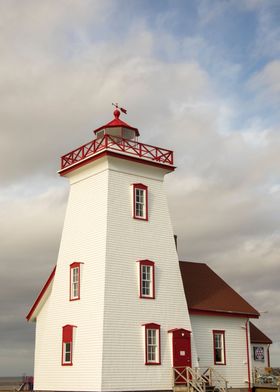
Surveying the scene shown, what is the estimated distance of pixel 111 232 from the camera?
85.6 feet

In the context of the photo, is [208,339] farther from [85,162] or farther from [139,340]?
[85,162]

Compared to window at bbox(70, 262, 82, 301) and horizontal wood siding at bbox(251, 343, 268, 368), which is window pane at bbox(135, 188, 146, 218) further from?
horizontal wood siding at bbox(251, 343, 268, 368)

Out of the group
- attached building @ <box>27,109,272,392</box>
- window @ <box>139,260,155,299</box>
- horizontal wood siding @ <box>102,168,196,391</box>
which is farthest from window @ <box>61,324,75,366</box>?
window @ <box>139,260,155,299</box>

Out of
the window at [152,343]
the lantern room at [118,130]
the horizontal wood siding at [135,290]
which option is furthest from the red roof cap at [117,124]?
the window at [152,343]

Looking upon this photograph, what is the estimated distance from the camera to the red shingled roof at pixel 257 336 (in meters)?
34.4

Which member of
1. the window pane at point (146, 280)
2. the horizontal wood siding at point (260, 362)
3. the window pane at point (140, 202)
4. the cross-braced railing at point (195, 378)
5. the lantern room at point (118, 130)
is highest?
the lantern room at point (118, 130)

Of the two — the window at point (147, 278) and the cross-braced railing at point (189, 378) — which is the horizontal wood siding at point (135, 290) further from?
the cross-braced railing at point (189, 378)

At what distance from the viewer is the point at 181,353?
26.9m

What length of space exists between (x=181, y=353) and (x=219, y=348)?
3687mm

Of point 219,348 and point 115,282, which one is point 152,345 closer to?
point 115,282

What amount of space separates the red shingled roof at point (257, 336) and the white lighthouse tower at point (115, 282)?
26.0 feet

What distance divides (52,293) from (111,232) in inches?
190

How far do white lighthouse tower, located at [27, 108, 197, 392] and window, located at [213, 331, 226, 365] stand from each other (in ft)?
8.14

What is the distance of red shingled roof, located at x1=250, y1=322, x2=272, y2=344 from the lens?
3438 centimetres
